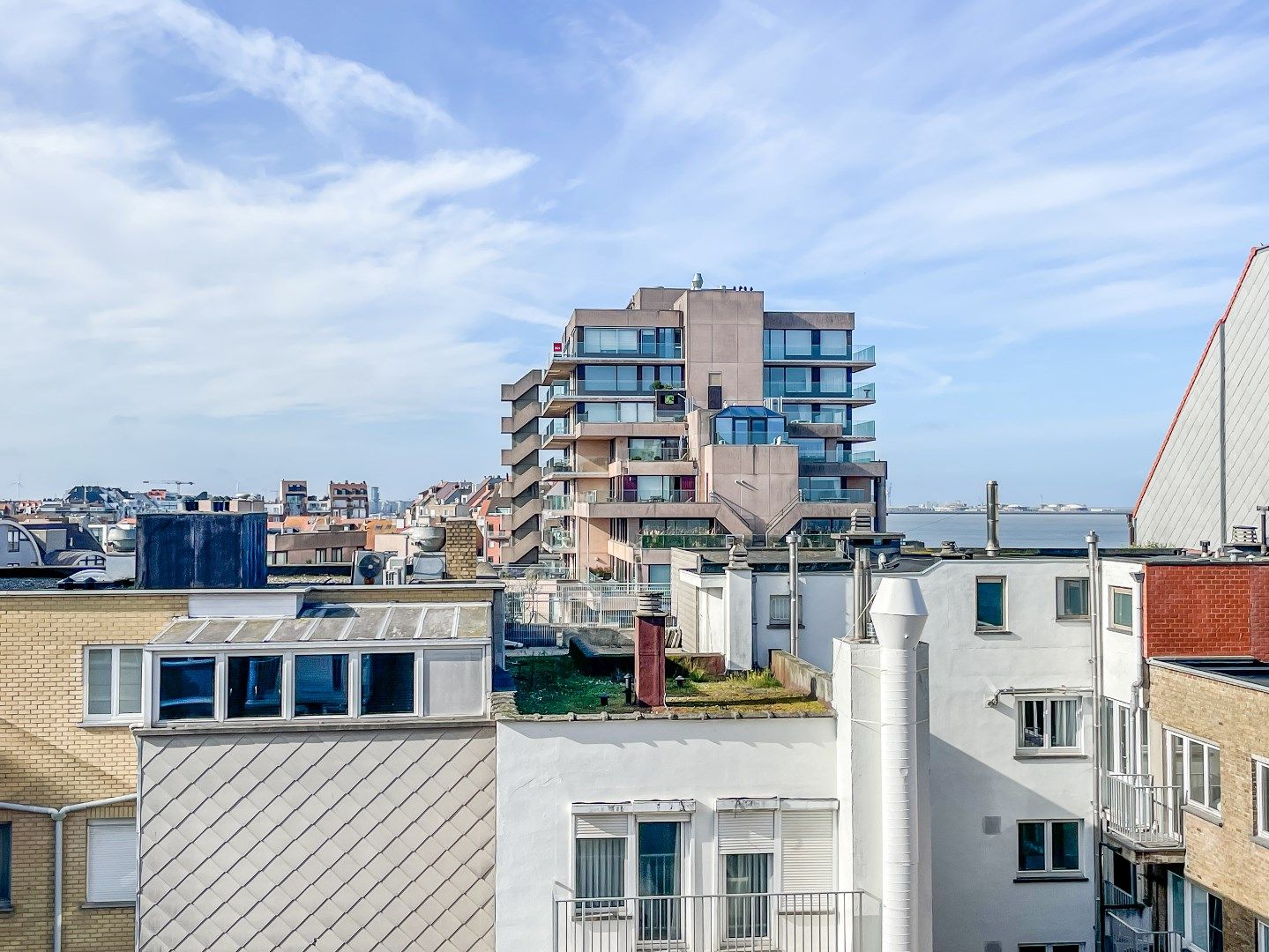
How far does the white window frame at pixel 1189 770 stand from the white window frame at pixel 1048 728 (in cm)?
191

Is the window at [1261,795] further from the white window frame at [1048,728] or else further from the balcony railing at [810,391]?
the balcony railing at [810,391]

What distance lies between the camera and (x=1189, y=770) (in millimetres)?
15414

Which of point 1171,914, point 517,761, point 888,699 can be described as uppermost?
point 888,699

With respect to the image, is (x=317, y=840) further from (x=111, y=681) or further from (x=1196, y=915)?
(x=1196, y=915)

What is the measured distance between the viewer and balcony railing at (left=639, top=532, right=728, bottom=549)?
57.8 m

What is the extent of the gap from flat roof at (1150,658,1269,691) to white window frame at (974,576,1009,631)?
255 cm

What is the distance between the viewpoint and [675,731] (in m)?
12.1

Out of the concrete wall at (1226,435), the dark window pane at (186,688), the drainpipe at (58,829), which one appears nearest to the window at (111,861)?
the drainpipe at (58,829)

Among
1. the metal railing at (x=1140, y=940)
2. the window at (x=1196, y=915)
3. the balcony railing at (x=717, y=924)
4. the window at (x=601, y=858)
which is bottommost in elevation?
the metal railing at (x=1140, y=940)

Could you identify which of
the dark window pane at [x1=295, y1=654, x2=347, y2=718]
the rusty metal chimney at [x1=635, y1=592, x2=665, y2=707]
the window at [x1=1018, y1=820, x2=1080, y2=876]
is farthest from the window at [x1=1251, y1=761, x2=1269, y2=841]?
the dark window pane at [x1=295, y1=654, x2=347, y2=718]

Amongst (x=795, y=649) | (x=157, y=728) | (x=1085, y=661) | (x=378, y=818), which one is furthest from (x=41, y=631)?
(x=1085, y=661)

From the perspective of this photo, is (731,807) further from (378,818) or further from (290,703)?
(290,703)

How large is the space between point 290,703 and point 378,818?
1.80 meters

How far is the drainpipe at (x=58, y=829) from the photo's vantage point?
1315 cm
